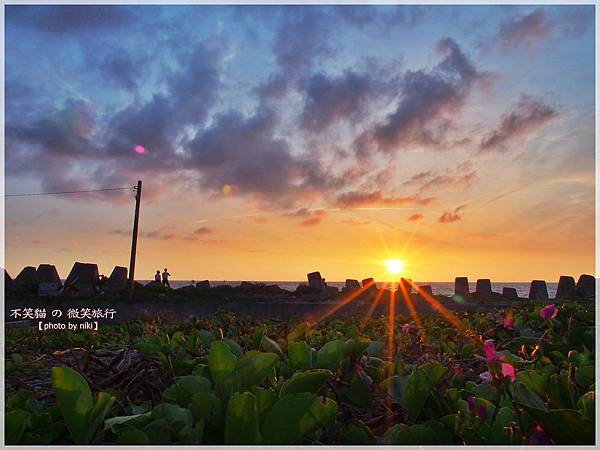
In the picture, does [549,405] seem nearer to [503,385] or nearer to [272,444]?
[503,385]

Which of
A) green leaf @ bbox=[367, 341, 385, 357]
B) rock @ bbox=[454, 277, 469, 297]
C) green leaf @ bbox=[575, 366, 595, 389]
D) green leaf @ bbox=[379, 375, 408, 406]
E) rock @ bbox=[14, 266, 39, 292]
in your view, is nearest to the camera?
green leaf @ bbox=[379, 375, 408, 406]

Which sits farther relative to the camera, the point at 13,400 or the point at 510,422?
the point at 13,400

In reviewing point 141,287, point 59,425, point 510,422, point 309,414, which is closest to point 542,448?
point 510,422

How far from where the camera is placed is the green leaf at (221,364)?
1215 millimetres

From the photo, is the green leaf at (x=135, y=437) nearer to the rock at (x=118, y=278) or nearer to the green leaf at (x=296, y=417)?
the green leaf at (x=296, y=417)

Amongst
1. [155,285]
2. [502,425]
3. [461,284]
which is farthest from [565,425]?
[461,284]

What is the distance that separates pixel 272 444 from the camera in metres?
0.94

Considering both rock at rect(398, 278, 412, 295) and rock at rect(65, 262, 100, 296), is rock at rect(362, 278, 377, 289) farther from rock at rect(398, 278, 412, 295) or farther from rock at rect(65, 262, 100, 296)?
rock at rect(65, 262, 100, 296)

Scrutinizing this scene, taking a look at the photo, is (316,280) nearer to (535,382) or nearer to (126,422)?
(535,382)

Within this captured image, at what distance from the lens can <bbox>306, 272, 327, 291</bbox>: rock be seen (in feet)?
101

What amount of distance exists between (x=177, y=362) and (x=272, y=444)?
74 cm

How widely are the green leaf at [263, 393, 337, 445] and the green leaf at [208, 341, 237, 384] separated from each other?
30cm

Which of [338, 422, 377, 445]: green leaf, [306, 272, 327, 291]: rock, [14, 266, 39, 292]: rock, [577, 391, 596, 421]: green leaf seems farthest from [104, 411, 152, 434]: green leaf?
[14, 266, 39, 292]: rock

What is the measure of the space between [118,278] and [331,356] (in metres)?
32.0
